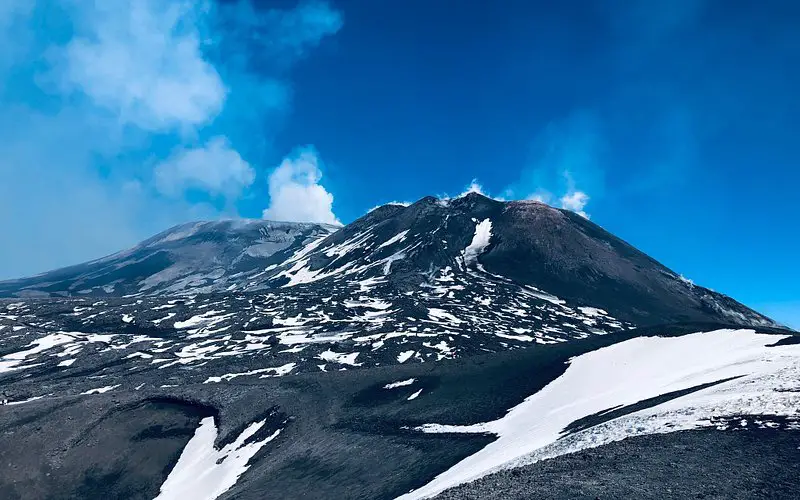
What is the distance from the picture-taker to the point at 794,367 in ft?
117

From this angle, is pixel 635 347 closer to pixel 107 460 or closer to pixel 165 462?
pixel 165 462

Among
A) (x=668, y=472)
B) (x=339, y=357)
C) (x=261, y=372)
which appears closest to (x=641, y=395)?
(x=668, y=472)

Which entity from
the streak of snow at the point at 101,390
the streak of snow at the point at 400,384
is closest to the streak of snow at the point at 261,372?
the streak of snow at the point at 101,390

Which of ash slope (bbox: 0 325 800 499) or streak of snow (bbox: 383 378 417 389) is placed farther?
streak of snow (bbox: 383 378 417 389)

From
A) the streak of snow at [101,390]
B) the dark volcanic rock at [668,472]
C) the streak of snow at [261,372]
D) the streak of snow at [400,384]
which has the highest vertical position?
the streak of snow at [101,390]

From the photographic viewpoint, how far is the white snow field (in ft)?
100

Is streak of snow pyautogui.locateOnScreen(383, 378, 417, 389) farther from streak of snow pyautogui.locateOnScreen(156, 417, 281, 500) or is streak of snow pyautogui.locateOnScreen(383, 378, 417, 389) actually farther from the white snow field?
streak of snow pyautogui.locateOnScreen(156, 417, 281, 500)

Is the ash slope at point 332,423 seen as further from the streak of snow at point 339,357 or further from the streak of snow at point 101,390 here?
the streak of snow at point 339,357

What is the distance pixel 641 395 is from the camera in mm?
41906

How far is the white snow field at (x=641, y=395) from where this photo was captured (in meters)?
30.6

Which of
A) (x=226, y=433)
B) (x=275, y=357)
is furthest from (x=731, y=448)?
(x=275, y=357)

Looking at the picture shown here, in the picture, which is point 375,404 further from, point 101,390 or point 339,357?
point 101,390

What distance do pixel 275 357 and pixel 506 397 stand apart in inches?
1810

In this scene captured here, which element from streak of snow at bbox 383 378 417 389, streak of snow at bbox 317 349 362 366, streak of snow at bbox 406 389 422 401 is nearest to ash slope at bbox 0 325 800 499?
streak of snow at bbox 406 389 422 401
